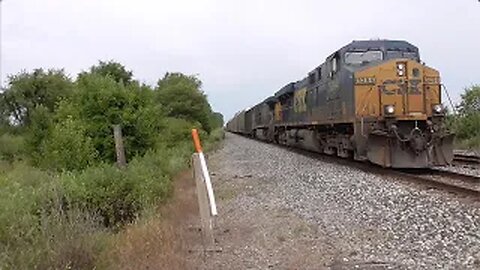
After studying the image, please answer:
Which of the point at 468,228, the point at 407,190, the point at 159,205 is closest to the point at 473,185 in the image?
the point at 407,190

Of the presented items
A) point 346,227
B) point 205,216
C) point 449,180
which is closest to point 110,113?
point 449,180

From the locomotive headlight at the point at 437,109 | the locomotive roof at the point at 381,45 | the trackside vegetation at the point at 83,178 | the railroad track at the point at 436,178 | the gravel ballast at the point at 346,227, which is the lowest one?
the gravel ballast at the point at 346,227

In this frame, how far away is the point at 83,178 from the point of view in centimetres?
943

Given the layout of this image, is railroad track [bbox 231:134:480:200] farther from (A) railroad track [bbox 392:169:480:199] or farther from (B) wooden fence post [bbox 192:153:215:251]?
(B) wooden fence post [bbox 192:153:215:251]

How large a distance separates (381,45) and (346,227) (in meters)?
10.2

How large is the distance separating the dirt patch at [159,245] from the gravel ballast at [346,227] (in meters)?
0.34

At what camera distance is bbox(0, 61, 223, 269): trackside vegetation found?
19.2 feet

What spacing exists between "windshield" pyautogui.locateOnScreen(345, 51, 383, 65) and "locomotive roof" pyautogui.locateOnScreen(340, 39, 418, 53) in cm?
14

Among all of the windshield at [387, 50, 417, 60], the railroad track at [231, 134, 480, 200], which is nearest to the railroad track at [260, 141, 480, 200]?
the railroad track at [231, 134, 480, 200]

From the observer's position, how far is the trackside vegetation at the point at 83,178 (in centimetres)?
584

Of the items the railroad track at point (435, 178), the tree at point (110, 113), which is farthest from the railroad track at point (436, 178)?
the tree at point (110, 113)

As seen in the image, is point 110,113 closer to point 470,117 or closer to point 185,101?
point 470,117

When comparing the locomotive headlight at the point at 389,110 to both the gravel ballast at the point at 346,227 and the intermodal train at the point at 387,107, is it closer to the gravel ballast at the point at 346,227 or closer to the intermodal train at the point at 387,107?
the intermodal train at the point at 387,107

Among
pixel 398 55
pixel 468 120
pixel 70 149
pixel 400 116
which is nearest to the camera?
pixel 70 149
